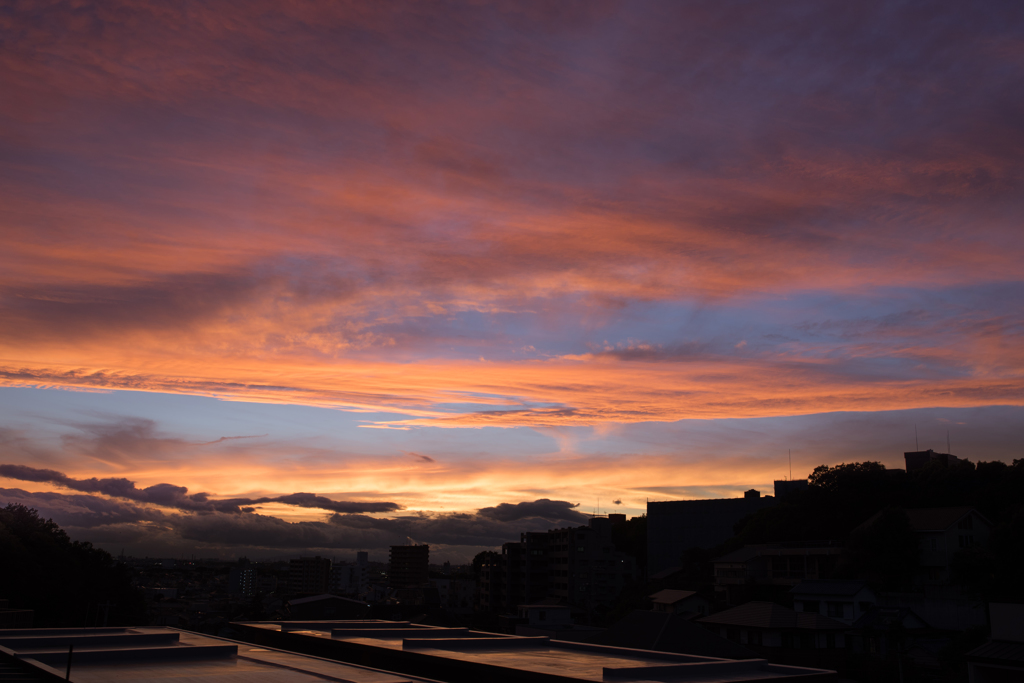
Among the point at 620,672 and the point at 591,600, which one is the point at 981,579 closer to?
the point at 620,672

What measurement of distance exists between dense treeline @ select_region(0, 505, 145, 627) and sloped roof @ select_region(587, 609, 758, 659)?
31.6 meters

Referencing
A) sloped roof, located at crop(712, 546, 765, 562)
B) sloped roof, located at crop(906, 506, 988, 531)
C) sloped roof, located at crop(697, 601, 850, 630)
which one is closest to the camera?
sloped roof, located at crop(697, 601, 850, 630)

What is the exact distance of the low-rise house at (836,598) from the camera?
2206 inches

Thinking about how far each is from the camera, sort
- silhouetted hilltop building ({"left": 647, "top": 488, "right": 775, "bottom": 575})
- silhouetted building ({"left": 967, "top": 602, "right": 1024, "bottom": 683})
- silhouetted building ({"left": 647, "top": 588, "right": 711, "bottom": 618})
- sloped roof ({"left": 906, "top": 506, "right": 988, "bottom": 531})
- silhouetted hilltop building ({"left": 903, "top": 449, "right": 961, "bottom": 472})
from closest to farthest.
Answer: silhouetted building ({"left": 967, "top": 602, "right": 1024, "bottom": 683}) → sloped roof ({"left": 906, "top": 506, "right": 988, "bottom": 531}) → silhouetted building ({"left": 647, "top": 588, "right": 711, "bottom": 618}) → silhouetted hilltop building ({"left": 903, "top": 449, "right": 961, "bottom": 472}) → silhouetted hilltop building ({"left": 647, "top": 488, "right": 775, "bottom": 575})

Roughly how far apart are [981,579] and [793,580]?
21974mm

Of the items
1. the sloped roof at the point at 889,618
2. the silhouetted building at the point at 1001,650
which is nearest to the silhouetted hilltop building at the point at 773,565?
the sloped roof at the point at 889,618

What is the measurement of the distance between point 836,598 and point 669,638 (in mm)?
28529

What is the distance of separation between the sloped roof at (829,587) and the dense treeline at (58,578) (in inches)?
2131

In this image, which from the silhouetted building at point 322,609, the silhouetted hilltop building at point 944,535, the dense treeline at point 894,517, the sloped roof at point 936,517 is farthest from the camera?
the silhouetted building at point 322,609

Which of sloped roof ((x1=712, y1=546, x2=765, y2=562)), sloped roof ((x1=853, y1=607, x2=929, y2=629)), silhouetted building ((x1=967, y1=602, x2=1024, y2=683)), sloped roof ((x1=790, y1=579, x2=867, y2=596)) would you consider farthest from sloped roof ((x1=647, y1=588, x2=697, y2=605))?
silhouetted building ((x1=967, y1=602, x2=1024, y2=683))

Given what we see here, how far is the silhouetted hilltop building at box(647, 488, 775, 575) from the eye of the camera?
105 m

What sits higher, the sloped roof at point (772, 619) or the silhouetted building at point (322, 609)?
the sloped roof at point (772, 619)

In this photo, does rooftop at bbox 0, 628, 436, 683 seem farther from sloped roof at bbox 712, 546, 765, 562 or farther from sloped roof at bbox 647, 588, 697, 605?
sloped roof at bbox 712, 546, 765, 562

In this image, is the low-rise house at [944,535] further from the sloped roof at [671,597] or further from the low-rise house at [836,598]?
the sloped roof at [671,597]
